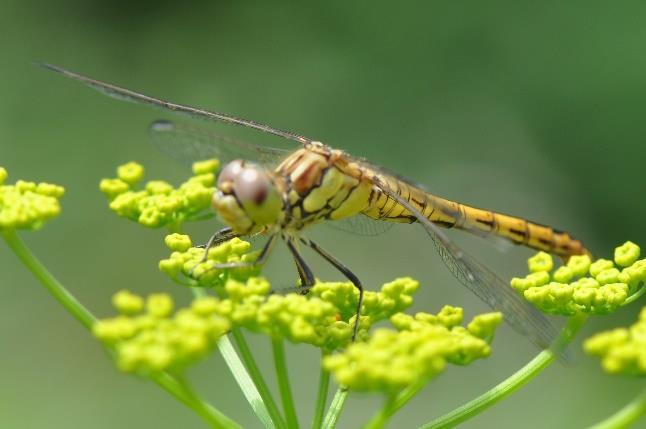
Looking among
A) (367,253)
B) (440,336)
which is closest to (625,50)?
(367,253)

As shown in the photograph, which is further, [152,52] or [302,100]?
[152,52]

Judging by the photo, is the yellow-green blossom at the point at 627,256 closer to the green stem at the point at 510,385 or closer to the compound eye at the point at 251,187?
the green stem at the point at 510,385

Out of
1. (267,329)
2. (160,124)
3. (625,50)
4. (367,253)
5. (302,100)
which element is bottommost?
(267,329)

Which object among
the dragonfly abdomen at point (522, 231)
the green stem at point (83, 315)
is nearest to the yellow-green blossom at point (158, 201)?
the green stem at point (83, 315)

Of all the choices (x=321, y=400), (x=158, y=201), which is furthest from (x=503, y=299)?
Answer: (x=158, y=201)

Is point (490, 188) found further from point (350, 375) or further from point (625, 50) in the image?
point (350, 375)

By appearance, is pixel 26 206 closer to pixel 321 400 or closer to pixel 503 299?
pixel 321 400
